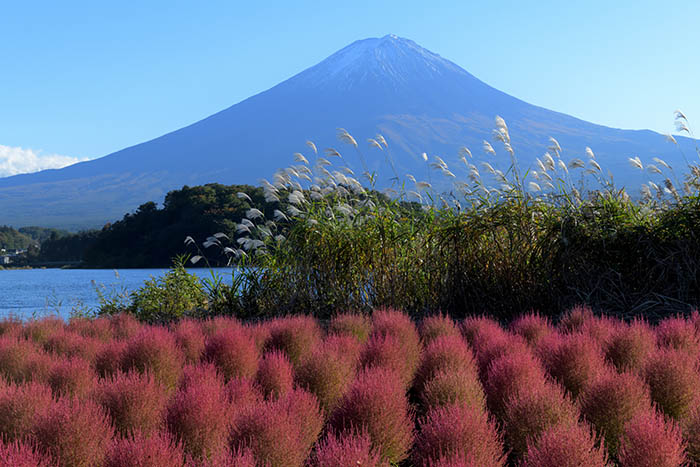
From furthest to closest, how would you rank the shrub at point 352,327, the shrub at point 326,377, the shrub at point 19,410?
the shrub at point 352,327 → the shrub at point 326,377 → the shrub at point 19,410

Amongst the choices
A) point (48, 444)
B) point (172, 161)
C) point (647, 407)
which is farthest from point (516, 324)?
point (172, 161)

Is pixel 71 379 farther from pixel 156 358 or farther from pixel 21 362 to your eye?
pixel 21 362

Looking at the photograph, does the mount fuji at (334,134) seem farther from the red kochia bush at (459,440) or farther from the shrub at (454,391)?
the red kochia bush at (459,440)

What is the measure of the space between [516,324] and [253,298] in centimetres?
384

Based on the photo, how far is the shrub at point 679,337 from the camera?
5.00 metres

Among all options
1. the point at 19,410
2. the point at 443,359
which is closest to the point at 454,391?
the point at 443,359

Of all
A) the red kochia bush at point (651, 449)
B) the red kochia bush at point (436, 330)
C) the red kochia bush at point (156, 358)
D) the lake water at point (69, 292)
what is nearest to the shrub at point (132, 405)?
the red kochia bush at point (156, 358)

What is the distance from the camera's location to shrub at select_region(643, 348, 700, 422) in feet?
12.9

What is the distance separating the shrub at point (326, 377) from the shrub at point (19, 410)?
152 cm

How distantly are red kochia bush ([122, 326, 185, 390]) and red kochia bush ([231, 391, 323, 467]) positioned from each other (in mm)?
1800

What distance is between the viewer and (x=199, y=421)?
3.29 m

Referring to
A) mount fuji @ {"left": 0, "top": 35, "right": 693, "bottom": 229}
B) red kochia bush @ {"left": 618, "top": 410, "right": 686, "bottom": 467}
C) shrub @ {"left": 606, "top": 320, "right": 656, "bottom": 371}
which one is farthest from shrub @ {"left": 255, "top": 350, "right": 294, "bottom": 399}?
mount fuji @ {"left": 0, "top": 35, "right": 693, "bottom": 229}

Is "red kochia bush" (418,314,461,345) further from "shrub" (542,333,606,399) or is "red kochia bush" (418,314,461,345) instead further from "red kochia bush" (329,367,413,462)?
"red kochia bush" (329,367,413,462)

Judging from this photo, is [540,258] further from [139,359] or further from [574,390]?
[139,359]
